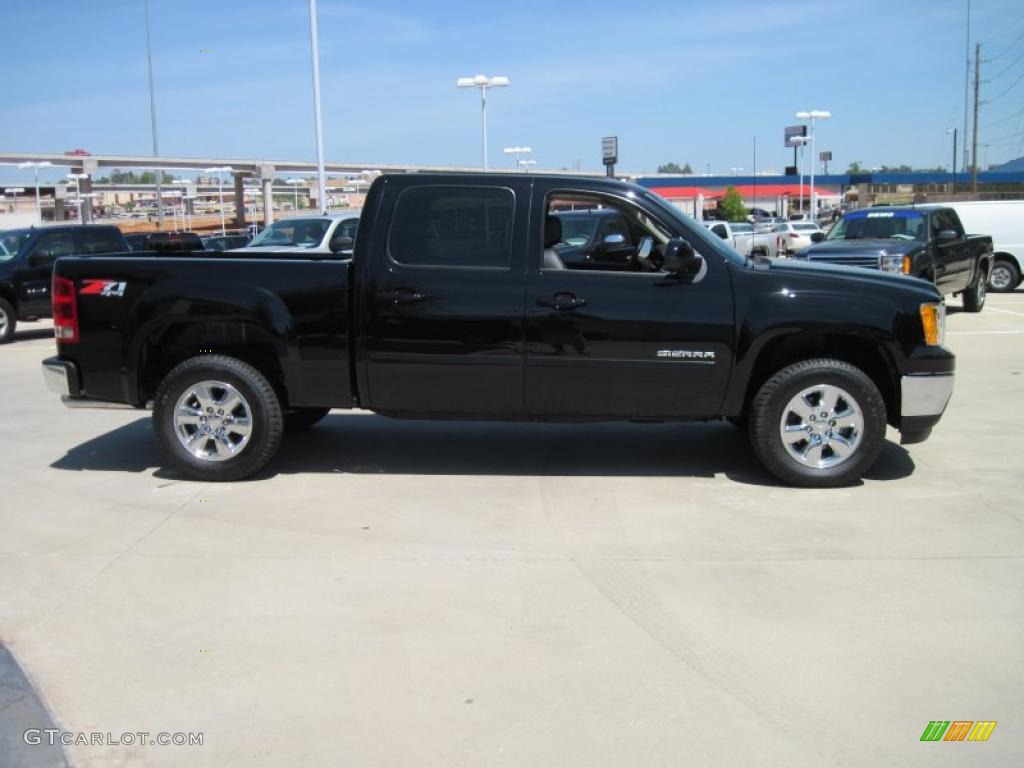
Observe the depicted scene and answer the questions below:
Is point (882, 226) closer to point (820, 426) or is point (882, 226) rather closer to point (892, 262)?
point (892, 262)

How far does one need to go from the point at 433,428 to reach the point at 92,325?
9.42ft

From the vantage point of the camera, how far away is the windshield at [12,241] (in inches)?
650

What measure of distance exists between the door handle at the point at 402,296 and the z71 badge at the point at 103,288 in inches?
70.9

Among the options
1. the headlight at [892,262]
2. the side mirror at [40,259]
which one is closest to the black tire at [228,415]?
the headlight at [892,262]

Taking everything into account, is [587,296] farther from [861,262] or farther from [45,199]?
[45,199]

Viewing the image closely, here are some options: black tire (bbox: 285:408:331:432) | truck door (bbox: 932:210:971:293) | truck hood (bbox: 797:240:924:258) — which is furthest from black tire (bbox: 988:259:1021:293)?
black tire (bbox: 285:408:331:432)

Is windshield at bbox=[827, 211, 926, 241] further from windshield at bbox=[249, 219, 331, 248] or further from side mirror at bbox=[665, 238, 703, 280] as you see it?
side mirror at bbox=[665, 238, 703, 280]

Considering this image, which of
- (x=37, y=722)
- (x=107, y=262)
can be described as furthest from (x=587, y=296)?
(x=37, y=722)

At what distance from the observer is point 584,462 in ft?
23.7

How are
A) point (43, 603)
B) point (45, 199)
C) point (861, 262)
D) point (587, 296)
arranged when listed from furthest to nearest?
point (45, 199) < point (861, 262) < point (587, 296) < point (43, 603)

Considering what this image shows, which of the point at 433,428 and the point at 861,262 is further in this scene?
the point at 861,262

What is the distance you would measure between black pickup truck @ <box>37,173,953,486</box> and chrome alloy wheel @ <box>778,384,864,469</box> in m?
0.01

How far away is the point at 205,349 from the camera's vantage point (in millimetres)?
6855

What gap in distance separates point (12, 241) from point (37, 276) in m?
1.38
